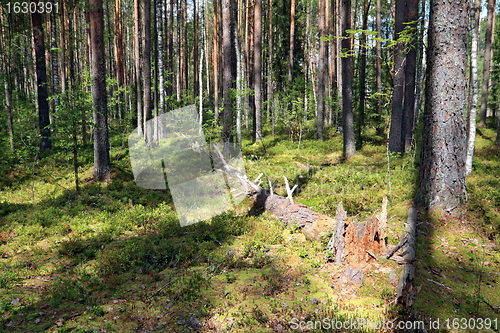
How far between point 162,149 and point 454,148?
13.8 metres

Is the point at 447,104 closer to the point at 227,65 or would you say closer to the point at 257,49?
the point at 227,65

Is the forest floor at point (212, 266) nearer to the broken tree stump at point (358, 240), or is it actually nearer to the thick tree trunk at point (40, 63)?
the broken tree stump at point (358, 240)

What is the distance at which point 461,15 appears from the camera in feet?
18.7

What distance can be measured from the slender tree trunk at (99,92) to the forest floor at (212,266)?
1113 millimetres

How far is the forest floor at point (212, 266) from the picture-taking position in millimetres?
4227

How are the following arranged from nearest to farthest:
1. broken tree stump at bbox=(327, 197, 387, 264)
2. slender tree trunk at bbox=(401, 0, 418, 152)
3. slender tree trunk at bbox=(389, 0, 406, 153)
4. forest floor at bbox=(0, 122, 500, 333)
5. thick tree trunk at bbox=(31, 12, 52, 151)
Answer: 1. forest floor at bbox=(0, 122, 500, 333)
2. broken tree stump at bbox=(327, 197, 387, 264)
3. slender tree trunk at bbox=(389, 0, 406, 153)
4. slender tree trunk at bbox=(401, 0, 418, 152)
5. thick tree trunk at bbox=(31, 12, 52, 151)

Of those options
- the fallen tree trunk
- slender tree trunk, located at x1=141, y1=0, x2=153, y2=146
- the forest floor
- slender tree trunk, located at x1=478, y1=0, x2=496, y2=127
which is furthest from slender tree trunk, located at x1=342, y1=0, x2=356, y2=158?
slender tree trunk, located at x1=478, y1=0, x2=496, y2=127

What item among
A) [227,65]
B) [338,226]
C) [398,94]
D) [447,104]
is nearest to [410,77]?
[398,94]

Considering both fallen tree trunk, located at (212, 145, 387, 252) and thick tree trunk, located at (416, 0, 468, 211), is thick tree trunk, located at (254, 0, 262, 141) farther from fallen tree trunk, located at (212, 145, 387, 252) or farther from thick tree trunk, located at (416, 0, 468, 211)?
thick tree trunk, located at (416, 0, 468, 211)

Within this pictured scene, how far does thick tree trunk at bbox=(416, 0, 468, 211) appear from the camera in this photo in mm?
5738

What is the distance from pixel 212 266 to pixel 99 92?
8.18 meters

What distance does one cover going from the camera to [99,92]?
1044cm

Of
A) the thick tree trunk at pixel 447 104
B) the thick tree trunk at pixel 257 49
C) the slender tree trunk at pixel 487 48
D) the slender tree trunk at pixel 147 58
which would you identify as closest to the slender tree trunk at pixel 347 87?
the thick tree trunk at pixel 257 49

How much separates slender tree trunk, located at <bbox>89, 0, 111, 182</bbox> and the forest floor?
3.65 ft
